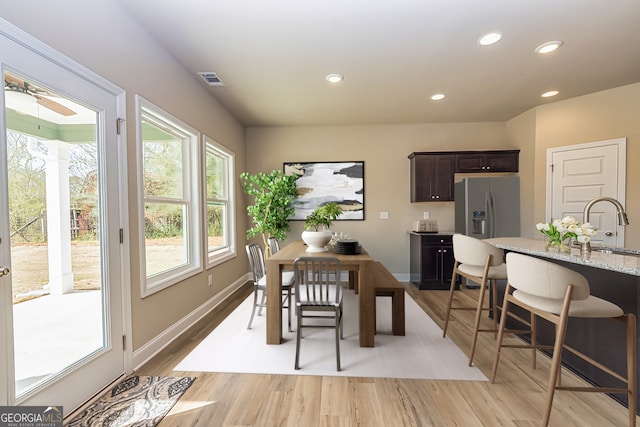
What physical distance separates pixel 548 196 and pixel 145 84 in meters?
5.21

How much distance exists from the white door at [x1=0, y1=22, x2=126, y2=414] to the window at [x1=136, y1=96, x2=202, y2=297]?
32cm

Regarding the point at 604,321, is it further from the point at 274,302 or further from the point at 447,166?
the point at 447,166

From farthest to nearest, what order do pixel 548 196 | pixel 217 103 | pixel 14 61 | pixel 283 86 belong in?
pixel 548 196 → pixel 217 103 → pixel 283 86 → pixel 14 61

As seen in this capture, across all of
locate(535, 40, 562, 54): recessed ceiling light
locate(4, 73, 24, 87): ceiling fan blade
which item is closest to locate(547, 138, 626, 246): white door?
locate(535, 40, 562, 54): recessed ceiling light

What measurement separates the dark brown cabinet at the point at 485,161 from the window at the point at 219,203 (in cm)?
370

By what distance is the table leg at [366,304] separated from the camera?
2.24m

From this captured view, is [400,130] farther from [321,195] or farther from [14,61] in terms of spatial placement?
[14,61]

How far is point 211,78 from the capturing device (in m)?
2.98

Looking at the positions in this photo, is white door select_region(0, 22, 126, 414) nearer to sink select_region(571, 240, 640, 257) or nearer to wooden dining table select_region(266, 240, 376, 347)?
wooden dining table select_region(266, 240, 376, 347)

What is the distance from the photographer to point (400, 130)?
4.66 meters

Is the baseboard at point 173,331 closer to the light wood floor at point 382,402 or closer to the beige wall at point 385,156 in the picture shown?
the light wood floor at point 382,402

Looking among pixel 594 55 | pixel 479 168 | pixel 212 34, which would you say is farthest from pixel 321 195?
pixel 594 55

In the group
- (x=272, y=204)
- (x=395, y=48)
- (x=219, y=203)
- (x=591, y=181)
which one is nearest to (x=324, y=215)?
(x=395, y=48)

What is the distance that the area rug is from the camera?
1.52m
